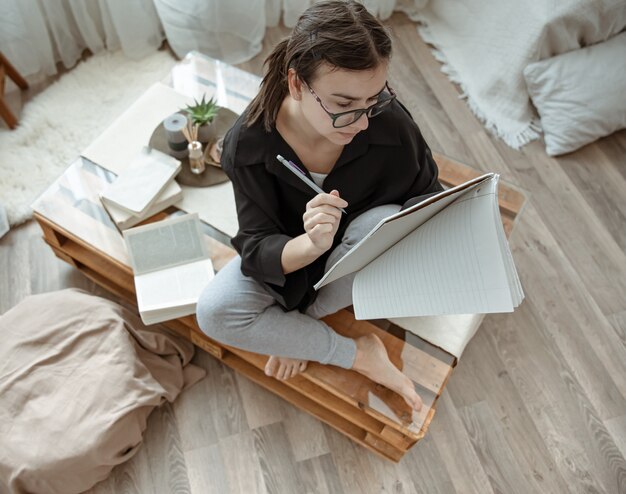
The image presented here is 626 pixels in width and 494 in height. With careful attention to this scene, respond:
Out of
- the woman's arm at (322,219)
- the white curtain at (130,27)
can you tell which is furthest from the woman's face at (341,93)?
the white curtain at (130,27)

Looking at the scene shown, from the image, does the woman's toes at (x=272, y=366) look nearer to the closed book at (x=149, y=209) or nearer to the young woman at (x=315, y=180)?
the young woman at (x=315, y=180)

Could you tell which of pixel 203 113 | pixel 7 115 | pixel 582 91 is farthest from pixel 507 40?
pixel 7 115

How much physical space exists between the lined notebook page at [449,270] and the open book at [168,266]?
47 centimetres

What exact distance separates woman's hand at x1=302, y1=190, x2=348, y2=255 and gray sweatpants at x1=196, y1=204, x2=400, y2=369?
11.3 inches

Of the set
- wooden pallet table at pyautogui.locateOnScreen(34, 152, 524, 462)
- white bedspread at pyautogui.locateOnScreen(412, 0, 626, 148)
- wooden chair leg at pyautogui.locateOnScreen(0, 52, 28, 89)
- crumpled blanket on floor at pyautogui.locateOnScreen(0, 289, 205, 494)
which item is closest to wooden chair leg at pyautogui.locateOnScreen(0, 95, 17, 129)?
wooden chair leg at pyautogui.locateOnScreen(0, 52, 28, 89)

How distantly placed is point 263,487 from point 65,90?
1.50 meters

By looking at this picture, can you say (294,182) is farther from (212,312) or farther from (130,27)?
(130,27)

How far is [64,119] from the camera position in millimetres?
2018

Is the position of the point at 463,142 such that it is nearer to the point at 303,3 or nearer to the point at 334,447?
the point at 303,3

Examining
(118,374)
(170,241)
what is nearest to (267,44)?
(170,241)

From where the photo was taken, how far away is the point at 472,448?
1525mm

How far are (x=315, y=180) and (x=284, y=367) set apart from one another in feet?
1.44

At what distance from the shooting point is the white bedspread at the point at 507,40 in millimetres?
1897

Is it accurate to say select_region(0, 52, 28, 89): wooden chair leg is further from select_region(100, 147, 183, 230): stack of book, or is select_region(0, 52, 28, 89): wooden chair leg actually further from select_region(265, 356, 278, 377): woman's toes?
select_region(265, 356, 278, 377): woman's toes
